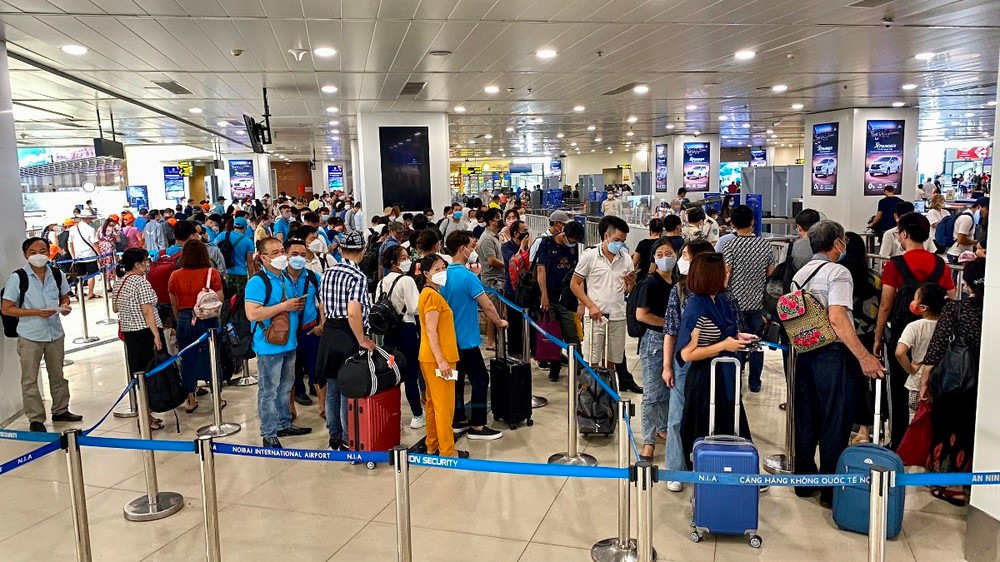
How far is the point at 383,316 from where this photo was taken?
568 centimetres

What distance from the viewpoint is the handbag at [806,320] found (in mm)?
4707

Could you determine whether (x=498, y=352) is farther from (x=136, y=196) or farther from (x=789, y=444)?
(x=136, y=196)

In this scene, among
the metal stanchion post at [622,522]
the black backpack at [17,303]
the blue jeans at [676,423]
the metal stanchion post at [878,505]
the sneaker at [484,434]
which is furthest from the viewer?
the black backpack at [17,303]

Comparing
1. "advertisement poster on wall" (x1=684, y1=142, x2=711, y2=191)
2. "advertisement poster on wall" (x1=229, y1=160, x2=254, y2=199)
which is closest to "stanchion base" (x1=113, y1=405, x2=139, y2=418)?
"advertisement poster on wall" (x1=684, y1=142, x2=711, y2=191)

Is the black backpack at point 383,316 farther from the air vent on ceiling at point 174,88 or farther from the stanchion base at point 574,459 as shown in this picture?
the air vent on ceiling at point 174,88

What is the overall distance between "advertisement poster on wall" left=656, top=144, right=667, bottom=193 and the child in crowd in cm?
2382

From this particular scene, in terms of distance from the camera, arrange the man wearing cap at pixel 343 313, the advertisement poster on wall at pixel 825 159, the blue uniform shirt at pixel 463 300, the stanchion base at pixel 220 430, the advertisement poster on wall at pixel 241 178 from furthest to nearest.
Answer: the advertisement poster on wall at pixel 241 178 < the advertisement poster on wall at pixel 825 159 < the stanchion base at pixel 220 430 < the blue uniform shirt at pixel 463 300 < the man wearing cap at pixel 343 313


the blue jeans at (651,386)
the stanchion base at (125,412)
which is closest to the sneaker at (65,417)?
the stanchion base at (125,412)

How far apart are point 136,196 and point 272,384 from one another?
3324 centimetres

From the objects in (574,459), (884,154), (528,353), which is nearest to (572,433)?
(574,459)

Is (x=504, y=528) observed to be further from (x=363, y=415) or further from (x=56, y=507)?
(x=56, y=507)

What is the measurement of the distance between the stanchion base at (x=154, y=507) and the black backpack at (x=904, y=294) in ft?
17.8

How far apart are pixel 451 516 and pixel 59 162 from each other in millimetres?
38489

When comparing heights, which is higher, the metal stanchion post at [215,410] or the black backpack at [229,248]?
the black backpack at [229,248]
